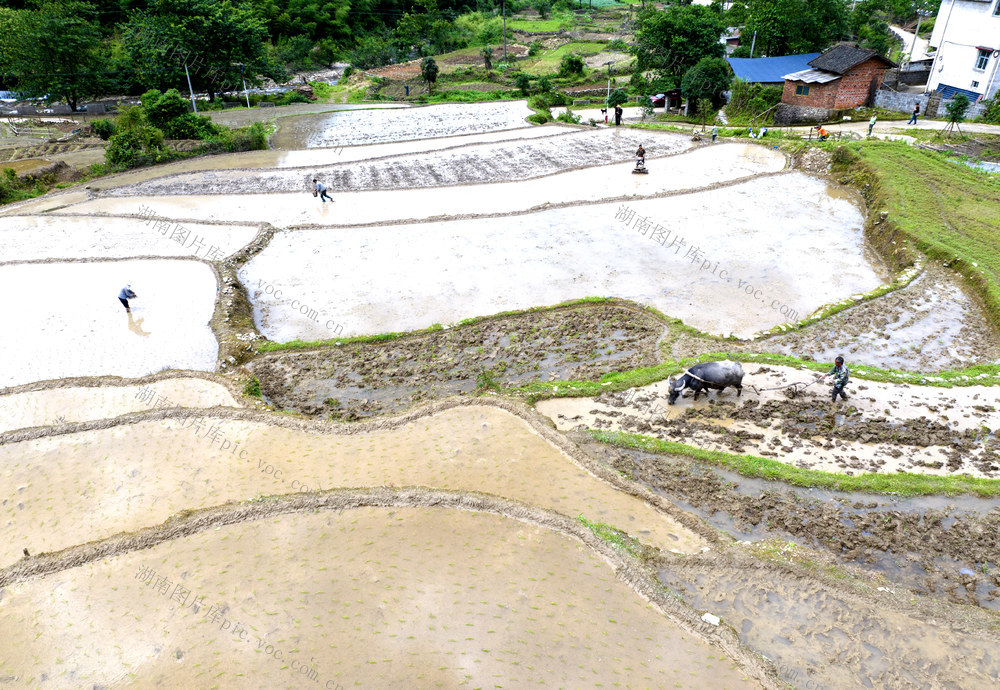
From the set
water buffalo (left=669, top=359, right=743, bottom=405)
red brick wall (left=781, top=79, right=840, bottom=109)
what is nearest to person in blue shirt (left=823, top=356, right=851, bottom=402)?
water buffalo (left=669, top=359, right=743, bottom=405)

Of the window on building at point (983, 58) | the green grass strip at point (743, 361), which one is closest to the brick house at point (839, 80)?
the window on building at point (983, 58)

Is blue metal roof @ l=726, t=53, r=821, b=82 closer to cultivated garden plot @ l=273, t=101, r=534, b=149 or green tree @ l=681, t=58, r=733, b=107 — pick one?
green tree @ l=681, t=58, r=733, b=107

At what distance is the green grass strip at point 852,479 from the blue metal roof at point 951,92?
36.8 m

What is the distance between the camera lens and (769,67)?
41.7 meters

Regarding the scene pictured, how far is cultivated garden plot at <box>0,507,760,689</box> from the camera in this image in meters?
7.36

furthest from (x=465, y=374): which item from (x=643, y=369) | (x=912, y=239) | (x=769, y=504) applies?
(x=912, y=239)

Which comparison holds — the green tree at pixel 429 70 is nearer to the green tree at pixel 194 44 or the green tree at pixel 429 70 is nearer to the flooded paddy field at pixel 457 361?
the green tree at pixel 194 44

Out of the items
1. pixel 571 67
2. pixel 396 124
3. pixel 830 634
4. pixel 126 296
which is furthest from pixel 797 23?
pixel 830 634

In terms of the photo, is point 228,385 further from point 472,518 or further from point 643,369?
point 643,369

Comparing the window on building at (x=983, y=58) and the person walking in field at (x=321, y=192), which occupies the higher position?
the window on building at (x=983, y=58)

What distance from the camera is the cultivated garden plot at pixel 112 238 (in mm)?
22656

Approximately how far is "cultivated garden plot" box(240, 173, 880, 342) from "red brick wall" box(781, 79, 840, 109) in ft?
50.2

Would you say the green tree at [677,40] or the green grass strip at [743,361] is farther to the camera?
the green tree at [677,40]

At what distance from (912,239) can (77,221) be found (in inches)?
1393
